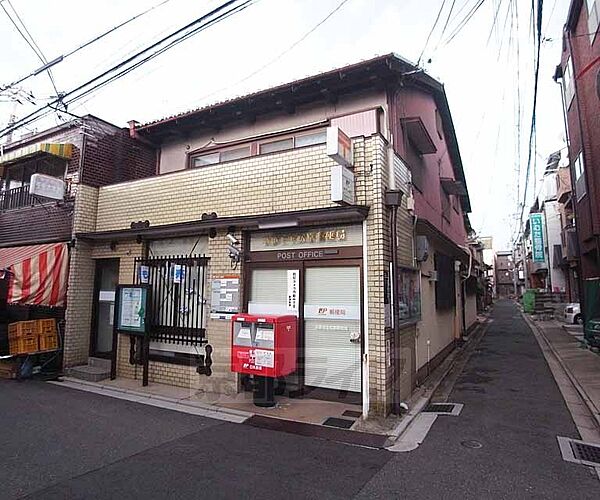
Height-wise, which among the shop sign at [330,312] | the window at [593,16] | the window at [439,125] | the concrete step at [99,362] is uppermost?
A: the window at [593,16]

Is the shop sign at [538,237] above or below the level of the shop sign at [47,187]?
above

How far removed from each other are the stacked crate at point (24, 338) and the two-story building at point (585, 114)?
1529 centimetres

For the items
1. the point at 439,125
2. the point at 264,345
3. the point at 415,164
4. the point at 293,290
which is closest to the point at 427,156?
the point at 415,164

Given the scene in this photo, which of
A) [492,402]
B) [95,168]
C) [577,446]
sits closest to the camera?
[577,446]

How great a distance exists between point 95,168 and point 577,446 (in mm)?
10729

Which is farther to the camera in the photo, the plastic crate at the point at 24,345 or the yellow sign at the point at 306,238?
the plastic crate at the point at 24,345

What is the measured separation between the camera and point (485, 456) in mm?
4664

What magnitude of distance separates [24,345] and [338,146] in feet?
26.0

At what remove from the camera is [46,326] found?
8.80 m

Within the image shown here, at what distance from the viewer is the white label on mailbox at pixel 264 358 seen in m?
6.14

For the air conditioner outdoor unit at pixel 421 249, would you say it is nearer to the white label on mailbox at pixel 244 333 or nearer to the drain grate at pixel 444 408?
the drain grate at pixel 444 408

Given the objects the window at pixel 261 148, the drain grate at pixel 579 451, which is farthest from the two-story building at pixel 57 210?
the drain grate at pixel 579 451

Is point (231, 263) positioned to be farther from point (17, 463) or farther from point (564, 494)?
point (564, 494)

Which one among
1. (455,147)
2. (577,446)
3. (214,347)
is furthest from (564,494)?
(455,147)
